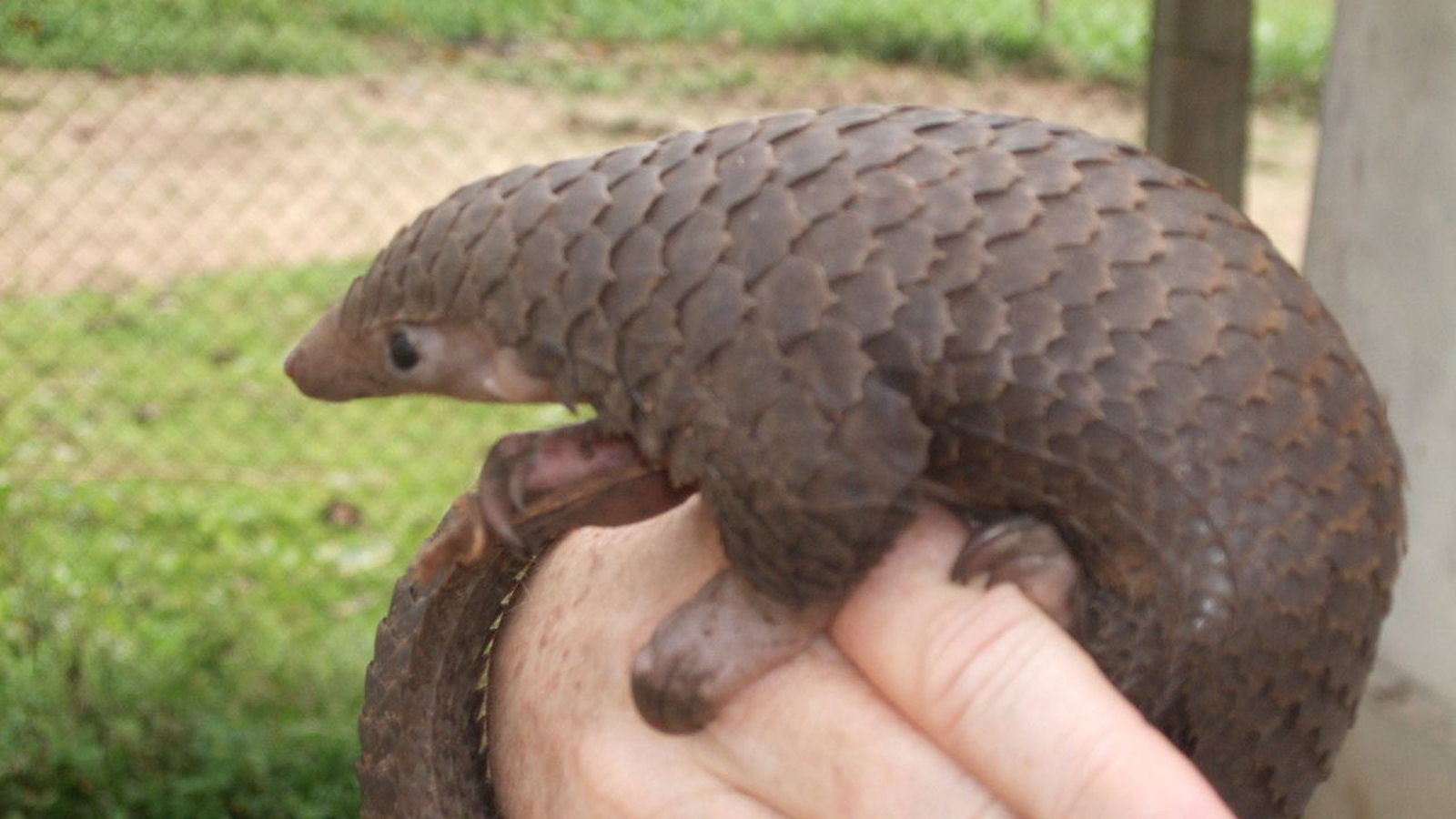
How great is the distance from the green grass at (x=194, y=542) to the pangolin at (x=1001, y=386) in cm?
226

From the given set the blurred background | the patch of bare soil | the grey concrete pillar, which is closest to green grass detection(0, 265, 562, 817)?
the blurred background

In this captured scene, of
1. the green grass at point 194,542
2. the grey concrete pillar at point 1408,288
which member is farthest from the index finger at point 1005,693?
the green grass at point 194,542

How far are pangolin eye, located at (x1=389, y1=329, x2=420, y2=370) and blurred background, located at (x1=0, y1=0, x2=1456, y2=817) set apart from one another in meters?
1.68

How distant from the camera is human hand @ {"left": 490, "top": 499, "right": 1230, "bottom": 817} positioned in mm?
1027

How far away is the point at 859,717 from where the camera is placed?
116 cm

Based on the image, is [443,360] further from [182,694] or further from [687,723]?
[182,694]

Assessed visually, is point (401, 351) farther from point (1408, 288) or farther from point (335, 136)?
point (335, 136)

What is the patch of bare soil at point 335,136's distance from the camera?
460 cm

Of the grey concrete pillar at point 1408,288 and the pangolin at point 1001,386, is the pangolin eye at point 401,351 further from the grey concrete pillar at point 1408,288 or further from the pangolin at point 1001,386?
the grey concrete pillar at point 1408,288

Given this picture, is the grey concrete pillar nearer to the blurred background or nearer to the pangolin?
the blurred background

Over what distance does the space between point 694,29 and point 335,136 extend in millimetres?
1692

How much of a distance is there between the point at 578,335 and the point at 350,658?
270cm

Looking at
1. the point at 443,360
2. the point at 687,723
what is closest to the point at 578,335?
the point at 443,360

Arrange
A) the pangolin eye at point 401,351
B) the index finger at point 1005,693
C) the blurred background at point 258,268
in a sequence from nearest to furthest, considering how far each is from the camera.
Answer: the index finger at point 1005,693 < the pangolin eye at point 401,351 < the blurred background at point 258,268
